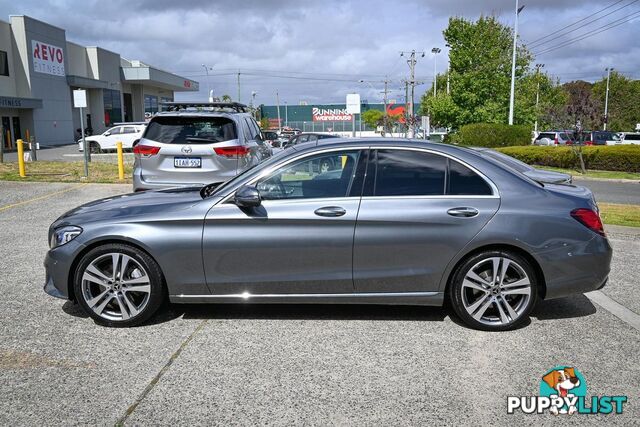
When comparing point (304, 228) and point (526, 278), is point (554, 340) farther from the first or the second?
point (304, 228)

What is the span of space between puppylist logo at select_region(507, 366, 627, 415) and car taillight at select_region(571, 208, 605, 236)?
136 centimetres

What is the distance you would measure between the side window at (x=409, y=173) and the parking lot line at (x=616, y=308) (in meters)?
2.08

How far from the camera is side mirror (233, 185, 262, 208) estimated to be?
445 cm

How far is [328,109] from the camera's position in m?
121

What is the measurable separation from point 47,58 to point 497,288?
4413 centimetres

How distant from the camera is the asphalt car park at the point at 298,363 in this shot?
3385 mm

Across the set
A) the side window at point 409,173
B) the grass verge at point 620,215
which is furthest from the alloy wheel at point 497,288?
the grass verge at point 620,215

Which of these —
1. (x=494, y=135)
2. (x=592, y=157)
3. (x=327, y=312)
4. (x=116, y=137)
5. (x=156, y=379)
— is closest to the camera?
(x=156, y=379)

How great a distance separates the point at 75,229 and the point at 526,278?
371 cm

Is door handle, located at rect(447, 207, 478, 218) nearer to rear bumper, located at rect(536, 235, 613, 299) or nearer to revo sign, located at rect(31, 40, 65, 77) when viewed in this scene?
rear bumper, located at rect(536, 235, 613, 299)

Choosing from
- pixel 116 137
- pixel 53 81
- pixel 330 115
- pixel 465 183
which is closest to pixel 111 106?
pixel 53 81

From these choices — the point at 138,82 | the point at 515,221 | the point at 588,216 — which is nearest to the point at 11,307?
the point at 515,221

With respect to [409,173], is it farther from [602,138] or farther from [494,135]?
[602,138]

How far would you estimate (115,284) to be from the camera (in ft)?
15.1
